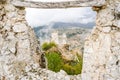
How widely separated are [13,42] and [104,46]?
2.10 metres

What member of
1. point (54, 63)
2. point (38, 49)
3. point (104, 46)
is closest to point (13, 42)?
point (38, 49)

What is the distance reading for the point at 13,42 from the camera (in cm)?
972

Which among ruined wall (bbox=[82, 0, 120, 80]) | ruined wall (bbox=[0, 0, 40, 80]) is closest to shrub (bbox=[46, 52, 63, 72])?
ruined wall (bbox=[0, 0, 40, 80])

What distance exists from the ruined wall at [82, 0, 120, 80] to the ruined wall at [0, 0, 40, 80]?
4.28 ft

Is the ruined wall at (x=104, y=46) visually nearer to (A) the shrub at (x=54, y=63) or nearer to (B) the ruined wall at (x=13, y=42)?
(B) the ruined wall at (x=13, y=42)

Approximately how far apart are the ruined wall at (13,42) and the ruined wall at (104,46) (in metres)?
1.30

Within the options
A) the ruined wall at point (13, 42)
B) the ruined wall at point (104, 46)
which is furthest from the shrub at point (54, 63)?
the ruined wall at point (104, 46)

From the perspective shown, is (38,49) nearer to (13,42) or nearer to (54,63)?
(13,42)

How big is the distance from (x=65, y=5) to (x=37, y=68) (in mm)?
1607

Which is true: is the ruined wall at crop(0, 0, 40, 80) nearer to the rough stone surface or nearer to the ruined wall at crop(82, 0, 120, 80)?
the rough stone surface

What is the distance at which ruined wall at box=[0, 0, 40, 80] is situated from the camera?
9688mm

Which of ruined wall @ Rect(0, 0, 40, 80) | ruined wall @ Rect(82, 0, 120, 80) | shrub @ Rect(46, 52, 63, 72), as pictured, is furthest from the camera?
shrub @ Rect(46, 52, 63, 72)

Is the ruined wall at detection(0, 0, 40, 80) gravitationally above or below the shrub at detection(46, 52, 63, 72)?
above

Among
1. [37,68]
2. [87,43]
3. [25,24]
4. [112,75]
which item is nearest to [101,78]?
[112,75]
